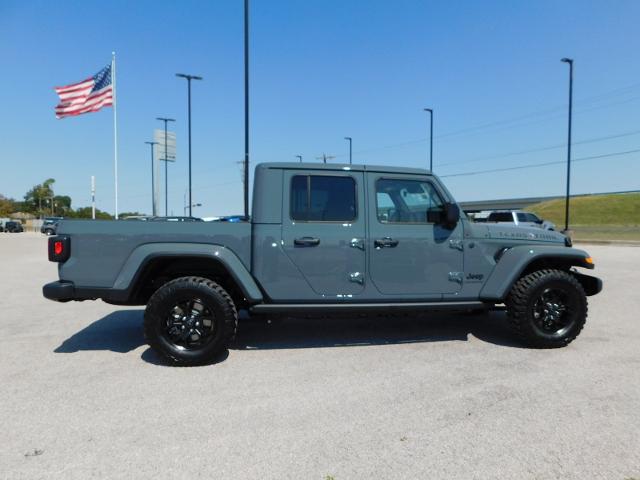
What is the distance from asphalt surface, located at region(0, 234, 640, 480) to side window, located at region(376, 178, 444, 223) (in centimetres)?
141

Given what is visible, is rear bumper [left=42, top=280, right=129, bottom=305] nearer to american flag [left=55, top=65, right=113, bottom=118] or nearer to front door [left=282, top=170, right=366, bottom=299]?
front door [left=282, top=170, right=366, bottom=299]

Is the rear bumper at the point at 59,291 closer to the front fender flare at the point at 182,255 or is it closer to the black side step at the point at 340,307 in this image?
the front fender flare at the point at 182,255

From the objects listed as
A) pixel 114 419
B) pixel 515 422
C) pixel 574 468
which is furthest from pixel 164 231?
pixel 574 468

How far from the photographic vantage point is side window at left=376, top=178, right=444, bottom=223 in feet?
14.6

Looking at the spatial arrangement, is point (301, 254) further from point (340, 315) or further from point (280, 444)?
point (280, 444)

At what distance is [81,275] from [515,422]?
386 centimetres

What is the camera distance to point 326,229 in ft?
14.0

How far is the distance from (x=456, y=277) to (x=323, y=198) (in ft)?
5.36

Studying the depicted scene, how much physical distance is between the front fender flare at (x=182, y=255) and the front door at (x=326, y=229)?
500 millimetres

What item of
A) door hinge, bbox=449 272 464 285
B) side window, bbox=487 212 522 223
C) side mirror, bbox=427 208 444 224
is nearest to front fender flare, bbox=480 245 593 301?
door hinge, bbox=449 272 464 285

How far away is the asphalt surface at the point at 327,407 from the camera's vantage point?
7.99ft

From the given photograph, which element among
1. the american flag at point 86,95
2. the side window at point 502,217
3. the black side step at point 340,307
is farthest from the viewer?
the side window at point 502,217

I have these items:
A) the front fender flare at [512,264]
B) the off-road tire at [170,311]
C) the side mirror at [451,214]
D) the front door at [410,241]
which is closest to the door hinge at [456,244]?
the front door at [410,241]

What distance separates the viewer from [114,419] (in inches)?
117
